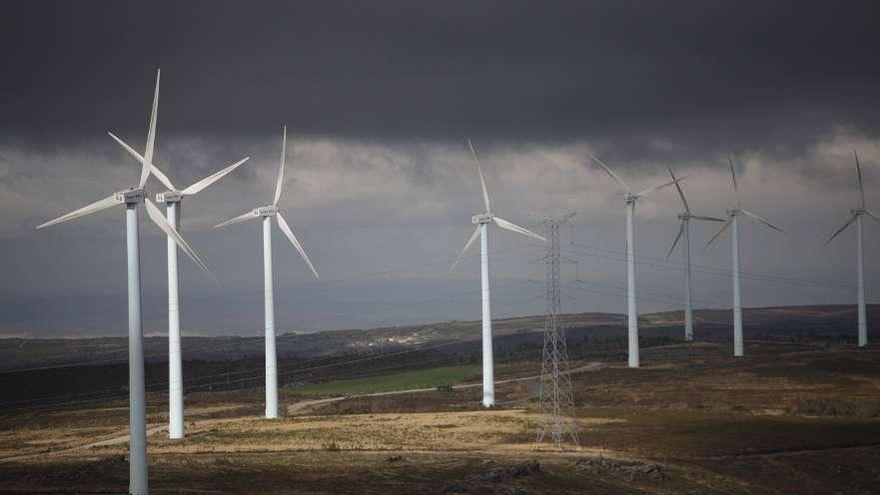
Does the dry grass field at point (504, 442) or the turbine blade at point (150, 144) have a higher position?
the turbine blade at point (150, 144)

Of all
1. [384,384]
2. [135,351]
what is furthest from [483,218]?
[135,351]

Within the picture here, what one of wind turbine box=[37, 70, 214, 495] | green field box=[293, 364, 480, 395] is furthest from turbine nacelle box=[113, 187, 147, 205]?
green field box=[293, 364, 480, 395]

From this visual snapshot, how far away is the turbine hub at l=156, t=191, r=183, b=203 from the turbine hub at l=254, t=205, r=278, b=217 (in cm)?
2080

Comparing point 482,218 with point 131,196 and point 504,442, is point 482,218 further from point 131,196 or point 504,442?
point 131,196

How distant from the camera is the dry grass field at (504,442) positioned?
7256 cm

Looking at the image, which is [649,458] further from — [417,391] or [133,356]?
[417,391]

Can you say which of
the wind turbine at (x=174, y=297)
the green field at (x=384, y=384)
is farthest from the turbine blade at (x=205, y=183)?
the green field at (x=384, y=384)

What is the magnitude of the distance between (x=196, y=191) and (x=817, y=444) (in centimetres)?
5913

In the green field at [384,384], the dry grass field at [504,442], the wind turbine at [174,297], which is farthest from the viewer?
the green field at [384,384]

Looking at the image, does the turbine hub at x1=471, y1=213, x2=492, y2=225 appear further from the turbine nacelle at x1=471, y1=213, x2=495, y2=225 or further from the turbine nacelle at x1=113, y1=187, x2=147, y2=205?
the turbine nacelle at x1=113, y1=187, x2=147, y2=205

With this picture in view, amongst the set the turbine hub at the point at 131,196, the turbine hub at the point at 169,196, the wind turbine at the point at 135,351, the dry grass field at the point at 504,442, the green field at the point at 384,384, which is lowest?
the green field at the point at 384,384

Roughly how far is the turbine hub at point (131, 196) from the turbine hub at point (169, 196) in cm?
3410

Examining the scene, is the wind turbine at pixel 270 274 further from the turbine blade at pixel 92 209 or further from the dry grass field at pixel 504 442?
the turbine blade at pixel 92 209

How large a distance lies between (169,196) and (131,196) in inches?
1388
